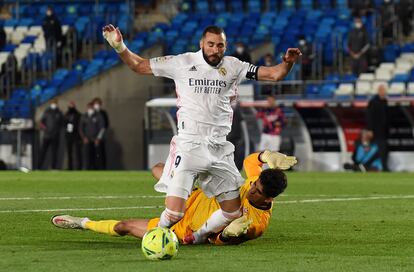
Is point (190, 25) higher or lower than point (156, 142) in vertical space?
higher

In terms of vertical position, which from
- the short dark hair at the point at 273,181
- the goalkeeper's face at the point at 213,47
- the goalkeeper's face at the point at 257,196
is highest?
the goalkeeper's face at the point at 213,47

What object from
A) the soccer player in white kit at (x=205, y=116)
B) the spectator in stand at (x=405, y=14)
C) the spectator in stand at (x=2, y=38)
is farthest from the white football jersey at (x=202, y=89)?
the spectator in stand at (x=2, y=38)

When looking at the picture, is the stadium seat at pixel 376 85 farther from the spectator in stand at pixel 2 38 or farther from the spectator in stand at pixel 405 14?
the spectator in stand at pixel 2 38

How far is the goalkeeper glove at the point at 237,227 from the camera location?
11203 millimetres

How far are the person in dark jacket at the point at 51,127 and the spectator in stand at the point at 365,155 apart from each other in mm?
7992

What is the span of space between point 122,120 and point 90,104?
6.85 ft

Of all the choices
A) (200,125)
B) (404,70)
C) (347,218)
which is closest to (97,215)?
(347,218)

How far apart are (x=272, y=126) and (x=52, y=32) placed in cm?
974

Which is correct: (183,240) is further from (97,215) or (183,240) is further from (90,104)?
(90,104)

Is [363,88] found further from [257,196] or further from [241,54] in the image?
[257,196]

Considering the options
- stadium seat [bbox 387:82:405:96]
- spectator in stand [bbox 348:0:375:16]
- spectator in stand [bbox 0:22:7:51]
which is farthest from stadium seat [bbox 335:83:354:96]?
spectator in stand [bbox 0:22:7:51]

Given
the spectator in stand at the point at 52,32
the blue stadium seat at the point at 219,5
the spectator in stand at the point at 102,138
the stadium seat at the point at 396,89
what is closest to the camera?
the stadium seat at the point at 396,89

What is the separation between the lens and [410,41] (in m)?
35.8

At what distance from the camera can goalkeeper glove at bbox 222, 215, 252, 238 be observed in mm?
11203
